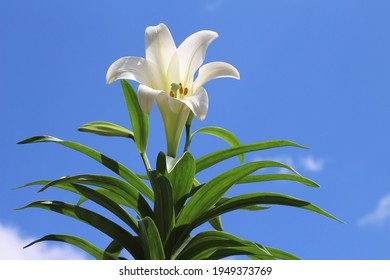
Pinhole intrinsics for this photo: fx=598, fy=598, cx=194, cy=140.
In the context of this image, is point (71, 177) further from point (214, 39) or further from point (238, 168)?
point (214, 39)

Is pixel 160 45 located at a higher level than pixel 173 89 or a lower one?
higher

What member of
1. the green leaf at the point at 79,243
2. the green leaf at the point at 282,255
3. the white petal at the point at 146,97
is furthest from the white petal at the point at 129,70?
the green leaf at the point at 282,255

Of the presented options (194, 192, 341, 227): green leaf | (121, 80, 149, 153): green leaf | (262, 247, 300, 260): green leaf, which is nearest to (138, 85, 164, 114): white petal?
(121, 80, 149, 153): green leaf

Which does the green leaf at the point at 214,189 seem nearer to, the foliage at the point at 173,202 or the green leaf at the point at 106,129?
the foliage at the point at 173,202

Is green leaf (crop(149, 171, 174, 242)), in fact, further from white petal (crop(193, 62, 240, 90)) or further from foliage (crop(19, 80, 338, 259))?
white petal (crop(193, 62, 240, 90))

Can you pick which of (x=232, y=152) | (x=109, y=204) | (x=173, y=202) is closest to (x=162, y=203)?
(x=173, y=202)

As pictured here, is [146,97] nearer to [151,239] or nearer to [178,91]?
[178,91]

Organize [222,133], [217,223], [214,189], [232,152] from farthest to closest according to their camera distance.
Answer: [222,133]
[217,223]
[232,152]
[214,189]
